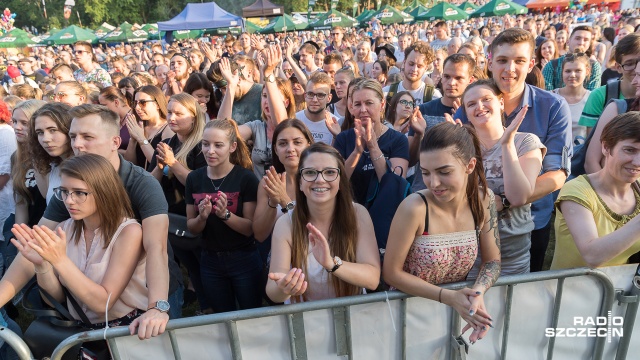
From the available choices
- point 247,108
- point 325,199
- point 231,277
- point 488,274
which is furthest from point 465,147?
point 247,108

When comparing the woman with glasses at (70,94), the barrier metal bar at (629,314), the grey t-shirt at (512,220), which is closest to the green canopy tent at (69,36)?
the woman with glasses at (70,94)

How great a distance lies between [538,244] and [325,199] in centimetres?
166

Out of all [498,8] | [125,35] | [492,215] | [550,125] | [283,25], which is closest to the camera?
[492,215]

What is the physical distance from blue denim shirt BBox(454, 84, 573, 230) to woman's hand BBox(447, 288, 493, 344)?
3.45 feet

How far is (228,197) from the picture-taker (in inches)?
122

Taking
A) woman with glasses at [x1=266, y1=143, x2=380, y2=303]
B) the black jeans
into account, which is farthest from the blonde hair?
the black jeans

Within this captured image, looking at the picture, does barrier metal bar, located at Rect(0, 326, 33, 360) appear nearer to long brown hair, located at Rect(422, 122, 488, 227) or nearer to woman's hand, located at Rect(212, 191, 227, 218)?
woman's hand, located at Rect(212, 191, 227, 218)

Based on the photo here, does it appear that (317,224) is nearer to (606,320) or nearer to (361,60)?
(606,320)

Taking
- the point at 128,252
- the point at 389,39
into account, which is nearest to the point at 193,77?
the point at 128,252

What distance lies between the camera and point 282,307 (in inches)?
81.0

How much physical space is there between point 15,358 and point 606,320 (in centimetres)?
353

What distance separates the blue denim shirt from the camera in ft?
8.68

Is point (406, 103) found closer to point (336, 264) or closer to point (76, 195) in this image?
point (336, 264)

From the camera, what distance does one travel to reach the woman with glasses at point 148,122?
411 cm
